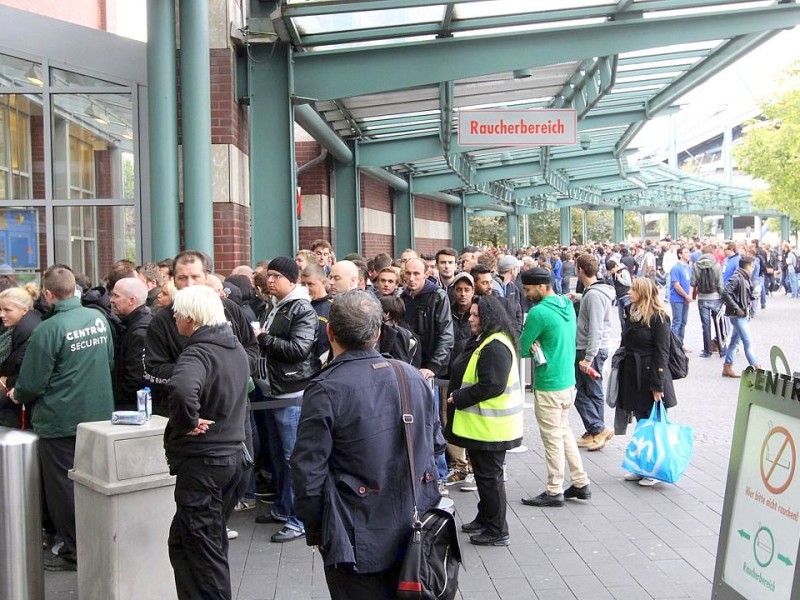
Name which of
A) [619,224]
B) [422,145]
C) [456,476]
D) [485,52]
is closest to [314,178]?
[422,145]

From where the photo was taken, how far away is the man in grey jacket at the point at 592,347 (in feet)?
28.4

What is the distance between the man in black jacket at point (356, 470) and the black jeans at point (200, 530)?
1.14 m

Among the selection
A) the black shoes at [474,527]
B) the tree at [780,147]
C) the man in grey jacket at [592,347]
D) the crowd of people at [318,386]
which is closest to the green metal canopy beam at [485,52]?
the crowd of people at [318,386]

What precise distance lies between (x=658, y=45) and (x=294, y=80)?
4399mm

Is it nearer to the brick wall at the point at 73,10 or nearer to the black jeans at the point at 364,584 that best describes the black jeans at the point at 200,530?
the black jeans at the point at 364,584

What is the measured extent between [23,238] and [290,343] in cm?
614

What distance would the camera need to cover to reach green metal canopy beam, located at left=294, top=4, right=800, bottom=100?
35.7 feet

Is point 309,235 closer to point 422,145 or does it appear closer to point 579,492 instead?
point 422,145

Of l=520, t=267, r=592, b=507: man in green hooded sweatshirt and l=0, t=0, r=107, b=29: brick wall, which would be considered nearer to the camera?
l=520, t=267, r=592, b=507: man in green hooded sweatshirt

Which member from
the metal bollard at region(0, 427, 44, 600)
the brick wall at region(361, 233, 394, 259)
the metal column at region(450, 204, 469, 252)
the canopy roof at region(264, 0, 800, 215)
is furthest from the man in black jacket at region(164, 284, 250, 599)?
the metal column at region(450, 204, 469, 252)

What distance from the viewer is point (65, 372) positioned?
5.83 m

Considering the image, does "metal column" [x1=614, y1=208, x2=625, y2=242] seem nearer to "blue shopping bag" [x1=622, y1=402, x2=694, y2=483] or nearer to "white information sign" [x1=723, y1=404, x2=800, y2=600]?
"blue shopping bag" [x1=622, y1=402, x2=694, y2=483]

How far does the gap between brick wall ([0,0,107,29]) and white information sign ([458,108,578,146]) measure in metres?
15.5

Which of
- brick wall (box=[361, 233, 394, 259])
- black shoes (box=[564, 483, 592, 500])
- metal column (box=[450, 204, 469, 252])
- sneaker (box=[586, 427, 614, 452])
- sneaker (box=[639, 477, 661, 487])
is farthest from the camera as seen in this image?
metal column (box=[450, 204, 469, 252])
